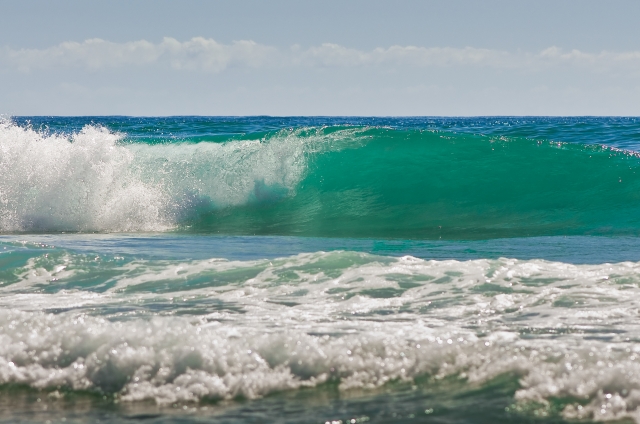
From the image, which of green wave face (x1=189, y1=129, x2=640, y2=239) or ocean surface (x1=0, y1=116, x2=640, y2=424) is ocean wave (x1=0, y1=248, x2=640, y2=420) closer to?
ocean surface (x1=0, y1=116, x2=640, y2=424)

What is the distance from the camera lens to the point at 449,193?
12.2m

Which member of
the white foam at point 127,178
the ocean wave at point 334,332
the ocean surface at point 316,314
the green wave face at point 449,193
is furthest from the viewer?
the white foam at point 127,178

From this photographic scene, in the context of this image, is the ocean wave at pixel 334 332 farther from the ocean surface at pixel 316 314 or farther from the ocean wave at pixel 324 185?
the ocean wave at pixel 324 185

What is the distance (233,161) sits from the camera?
1273cm

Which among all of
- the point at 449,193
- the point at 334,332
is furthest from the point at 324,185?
the point at 334,332

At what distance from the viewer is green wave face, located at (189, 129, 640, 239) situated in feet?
34.5

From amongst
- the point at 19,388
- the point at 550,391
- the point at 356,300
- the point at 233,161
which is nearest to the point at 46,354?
the point at 19,388

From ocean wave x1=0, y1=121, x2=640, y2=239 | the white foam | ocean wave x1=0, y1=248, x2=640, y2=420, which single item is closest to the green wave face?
ocean wave x1=0, y1=121, x2=640, y2=239

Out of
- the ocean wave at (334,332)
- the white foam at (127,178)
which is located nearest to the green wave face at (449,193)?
the white foam at (127,178)

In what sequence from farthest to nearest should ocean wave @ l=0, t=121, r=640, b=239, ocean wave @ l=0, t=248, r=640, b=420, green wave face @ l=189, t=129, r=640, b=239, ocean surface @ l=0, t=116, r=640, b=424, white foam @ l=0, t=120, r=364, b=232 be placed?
white foam @ l=0, t=120, r=364, b=232 < ocean wave @ l=0, t=121, r=640, b=239 < green wave face @ l=189, t=129, r=640, b=239 < ocean wave @ l=0, t=248, r=640, b=420 < ocean surface @ l=0, t=116, r=640, b=424

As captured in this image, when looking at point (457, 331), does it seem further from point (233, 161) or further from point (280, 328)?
point (233, 161)

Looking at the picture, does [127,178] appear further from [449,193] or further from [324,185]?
[449,193]

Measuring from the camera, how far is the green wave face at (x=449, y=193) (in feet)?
34.5

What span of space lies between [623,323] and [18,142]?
10.8m
